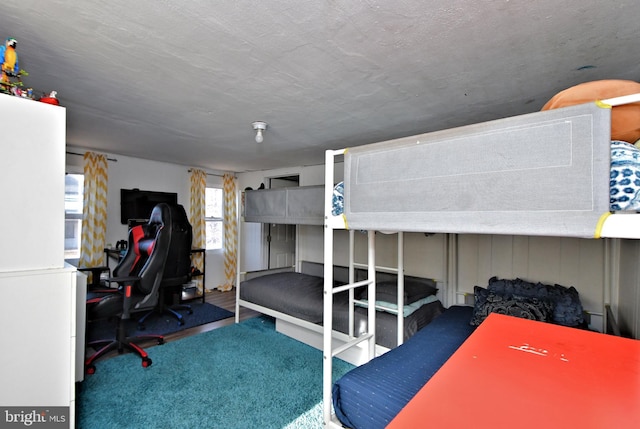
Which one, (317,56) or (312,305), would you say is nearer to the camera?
(317,56)

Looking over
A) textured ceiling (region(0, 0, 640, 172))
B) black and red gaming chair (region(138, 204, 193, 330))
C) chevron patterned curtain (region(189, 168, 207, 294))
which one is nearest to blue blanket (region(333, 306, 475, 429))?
textured ceiling (region(0, 0, 640, 172))

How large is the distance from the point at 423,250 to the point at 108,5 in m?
3.43

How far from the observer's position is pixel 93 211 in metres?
3.81

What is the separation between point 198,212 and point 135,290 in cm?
237

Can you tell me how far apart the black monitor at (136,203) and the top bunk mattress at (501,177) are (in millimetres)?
4111

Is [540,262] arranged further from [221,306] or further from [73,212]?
[73,212]

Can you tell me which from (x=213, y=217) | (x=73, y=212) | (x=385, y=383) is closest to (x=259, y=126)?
(x=385, y=383)

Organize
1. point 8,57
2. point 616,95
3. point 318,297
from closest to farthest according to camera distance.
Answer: point 616,95 → point 8,57 → point 318,297

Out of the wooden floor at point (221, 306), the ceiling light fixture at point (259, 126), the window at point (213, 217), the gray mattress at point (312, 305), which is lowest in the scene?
the wooden floor at point (221, 306)

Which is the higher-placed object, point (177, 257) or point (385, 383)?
point (177, 257)

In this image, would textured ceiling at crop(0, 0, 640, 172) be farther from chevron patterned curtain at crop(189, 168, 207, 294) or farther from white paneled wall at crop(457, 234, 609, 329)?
chevron patterned curtain at crop(189, 168, 207, 294)

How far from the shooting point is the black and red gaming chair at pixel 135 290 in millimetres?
2566

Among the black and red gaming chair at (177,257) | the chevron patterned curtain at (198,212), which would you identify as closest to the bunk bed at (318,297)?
the black and red gaming chair at (177,257)

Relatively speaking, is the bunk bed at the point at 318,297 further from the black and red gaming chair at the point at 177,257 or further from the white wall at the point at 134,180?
the white wall at the point at 134,180
